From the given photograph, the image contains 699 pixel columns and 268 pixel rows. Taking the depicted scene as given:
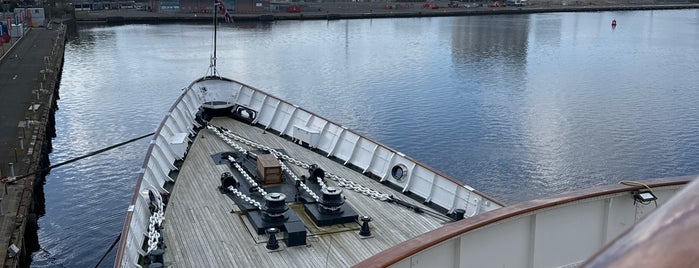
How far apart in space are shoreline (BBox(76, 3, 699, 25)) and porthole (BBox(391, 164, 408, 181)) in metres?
87.6

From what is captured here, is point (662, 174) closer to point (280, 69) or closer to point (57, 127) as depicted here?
point (57, 127)

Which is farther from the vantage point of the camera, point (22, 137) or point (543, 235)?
point (22, 137)

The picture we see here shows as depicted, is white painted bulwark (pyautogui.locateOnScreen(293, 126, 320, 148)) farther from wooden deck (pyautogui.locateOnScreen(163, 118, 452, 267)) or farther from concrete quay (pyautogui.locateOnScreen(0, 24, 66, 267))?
concrete quay (pyautogui.locateOnScreen(0, 24, 66, 267))

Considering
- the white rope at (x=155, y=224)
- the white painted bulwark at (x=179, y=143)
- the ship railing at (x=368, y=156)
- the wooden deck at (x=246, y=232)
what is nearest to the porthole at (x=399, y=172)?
the ship railing at (x=368, y=156)

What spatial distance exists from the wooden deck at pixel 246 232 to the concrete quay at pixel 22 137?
5.08m

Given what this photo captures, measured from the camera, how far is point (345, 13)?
380 ft

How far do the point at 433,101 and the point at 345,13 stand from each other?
78.3m

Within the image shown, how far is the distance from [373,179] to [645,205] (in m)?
8.33

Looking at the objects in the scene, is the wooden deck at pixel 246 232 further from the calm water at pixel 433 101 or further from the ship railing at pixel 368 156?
the calm water at pixel 433 101

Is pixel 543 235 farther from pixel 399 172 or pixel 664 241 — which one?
pixel 399 172

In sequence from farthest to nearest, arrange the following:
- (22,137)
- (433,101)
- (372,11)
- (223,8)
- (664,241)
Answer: (372,11)
(433,101)
(22,137)
(223,8)
(664,241)

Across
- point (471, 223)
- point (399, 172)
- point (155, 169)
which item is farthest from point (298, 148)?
point (471, 223)

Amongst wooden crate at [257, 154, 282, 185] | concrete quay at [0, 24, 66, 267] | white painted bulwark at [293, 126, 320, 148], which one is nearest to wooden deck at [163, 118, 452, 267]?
wooden crate at [257, 154, 282, 185]

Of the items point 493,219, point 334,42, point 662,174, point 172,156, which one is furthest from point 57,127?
point 334,42
